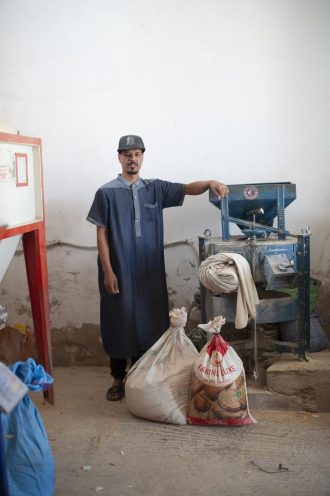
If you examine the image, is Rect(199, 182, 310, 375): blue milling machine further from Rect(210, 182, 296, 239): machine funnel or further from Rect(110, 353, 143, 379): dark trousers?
Rect(110, 353, 143, 379): dark trousers

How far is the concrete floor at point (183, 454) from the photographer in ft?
8.45

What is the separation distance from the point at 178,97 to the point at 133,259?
4.02 ft

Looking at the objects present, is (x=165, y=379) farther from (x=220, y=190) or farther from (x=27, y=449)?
(x=220, y=190)

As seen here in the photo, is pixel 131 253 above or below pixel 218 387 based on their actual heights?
above

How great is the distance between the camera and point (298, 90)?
387 cm

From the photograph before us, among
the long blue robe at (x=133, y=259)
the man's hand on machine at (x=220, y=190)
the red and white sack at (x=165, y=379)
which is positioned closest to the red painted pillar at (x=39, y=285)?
the long blue robe at (x=133, y=259)

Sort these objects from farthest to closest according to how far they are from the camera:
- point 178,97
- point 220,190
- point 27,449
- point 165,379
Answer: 1. point 178,97
2. point 220,190
3. point 165,379
4. point 27,449

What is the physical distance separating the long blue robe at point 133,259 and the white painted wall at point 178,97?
1.60ft

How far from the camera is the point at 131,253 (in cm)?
358

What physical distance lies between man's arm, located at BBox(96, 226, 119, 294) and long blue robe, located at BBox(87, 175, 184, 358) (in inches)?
1.8

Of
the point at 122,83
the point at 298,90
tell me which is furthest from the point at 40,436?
the point at 298,90

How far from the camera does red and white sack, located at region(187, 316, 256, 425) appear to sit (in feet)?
10.1

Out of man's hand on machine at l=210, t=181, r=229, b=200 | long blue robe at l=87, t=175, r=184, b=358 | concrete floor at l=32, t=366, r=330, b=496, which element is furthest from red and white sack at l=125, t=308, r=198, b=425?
man's hand on machine at l=210, t=181, r=229, b=200

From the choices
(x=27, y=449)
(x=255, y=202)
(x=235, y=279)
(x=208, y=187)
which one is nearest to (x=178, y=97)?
(x=208, y=187)
